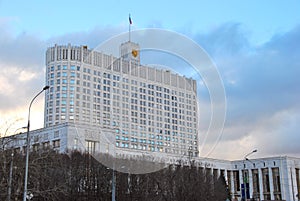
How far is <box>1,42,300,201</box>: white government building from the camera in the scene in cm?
2638

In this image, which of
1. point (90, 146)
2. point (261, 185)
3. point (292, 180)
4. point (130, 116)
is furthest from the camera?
point (261, 185)

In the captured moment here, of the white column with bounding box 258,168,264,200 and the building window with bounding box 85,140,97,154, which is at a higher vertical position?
the building window with bounding box 85,140,97,154

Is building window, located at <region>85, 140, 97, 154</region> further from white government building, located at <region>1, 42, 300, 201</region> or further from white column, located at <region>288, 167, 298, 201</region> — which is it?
white column, located at <region>288, 167, 298, 201</region>

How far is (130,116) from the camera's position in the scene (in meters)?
25.3

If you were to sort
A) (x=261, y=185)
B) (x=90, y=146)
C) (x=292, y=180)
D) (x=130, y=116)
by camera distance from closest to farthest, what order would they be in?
(x=130, y=116) < (x=90, y=146) < (x=292, y=180) < (x=261, y=185)

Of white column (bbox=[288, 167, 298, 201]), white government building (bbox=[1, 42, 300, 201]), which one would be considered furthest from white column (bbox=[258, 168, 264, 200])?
white column (bbox=[288, 167, 298, 201])

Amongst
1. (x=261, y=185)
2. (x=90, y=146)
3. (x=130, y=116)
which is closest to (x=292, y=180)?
(x=261, y=185)

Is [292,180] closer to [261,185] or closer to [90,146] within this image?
[261,185]

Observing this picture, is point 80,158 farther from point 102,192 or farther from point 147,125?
point 147,125

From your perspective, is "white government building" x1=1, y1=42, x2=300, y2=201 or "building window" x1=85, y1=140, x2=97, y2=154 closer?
"white government building" x1=1, y1=42, x2=300, y2=201

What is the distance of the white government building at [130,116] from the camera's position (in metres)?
26.4

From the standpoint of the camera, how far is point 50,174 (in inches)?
2184

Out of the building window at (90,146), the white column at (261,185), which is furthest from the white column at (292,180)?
the building window at (90,146)

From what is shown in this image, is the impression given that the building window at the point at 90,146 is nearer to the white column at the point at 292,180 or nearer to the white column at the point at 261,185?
the white column at the point at 292,180
